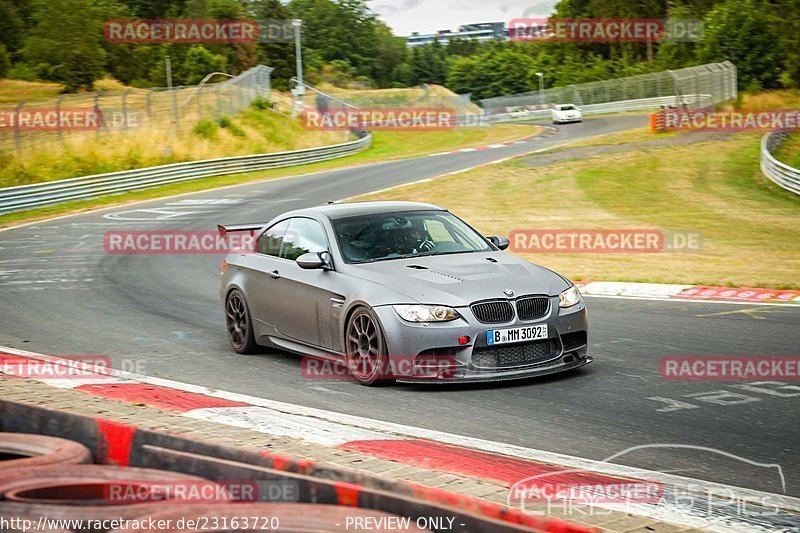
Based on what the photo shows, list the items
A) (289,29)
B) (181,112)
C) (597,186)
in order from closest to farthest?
(597,186)
(181,112)
(289,29)

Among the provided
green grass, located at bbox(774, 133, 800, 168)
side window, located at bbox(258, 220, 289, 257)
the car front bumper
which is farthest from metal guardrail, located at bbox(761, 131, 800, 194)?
the car front bumper

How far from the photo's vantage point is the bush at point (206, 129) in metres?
46.4

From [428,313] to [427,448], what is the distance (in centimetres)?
215

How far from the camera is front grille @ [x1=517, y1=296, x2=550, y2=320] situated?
326 inches

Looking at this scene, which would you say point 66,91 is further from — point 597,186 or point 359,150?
point 597,186

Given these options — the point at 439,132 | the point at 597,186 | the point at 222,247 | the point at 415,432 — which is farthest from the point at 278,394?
the point at 439,132

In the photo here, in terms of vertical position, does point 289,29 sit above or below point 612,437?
above

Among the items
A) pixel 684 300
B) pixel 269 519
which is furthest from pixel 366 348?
pixel 684 300

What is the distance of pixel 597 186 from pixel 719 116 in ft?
73.8

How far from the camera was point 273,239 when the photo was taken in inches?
407

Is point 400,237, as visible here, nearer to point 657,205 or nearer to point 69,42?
point 657,205

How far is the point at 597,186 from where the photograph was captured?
32500 millimetres

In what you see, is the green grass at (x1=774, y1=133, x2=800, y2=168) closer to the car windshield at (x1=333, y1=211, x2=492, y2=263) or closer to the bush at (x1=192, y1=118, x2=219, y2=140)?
the bush at (x1=192, y1=118, x2=219, y2=140)

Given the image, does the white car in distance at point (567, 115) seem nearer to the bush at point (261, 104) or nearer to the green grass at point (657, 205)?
the bush at point (261, 104)
